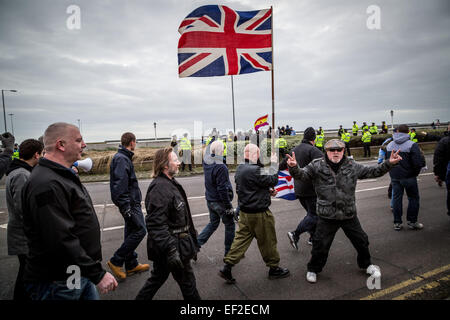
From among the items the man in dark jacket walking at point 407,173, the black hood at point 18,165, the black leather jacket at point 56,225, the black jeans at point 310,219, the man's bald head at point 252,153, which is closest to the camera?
the black leather jacket at point 56,225

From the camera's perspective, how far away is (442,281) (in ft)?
10.7

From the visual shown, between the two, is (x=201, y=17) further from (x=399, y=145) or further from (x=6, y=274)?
(x=6, y=274)

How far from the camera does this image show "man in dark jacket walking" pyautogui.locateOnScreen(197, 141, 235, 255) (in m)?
3.94

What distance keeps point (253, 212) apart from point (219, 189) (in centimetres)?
72

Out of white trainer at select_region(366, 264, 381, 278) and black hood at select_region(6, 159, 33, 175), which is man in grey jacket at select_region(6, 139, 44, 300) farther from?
white trainer at select_region(366, 264, 381, 278)

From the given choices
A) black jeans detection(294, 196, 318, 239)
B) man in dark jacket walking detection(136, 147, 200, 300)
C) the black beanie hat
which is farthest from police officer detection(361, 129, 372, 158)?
man in dark jacket walking detection(136, 147, 200, 300)

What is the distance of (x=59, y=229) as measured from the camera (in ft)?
5.57

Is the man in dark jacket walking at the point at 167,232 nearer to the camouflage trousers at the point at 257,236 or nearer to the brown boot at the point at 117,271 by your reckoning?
the camouflage trousers at the point at 257,236

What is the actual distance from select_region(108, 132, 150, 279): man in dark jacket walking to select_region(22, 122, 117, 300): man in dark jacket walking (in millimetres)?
1606

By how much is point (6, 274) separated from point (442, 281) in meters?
6.23

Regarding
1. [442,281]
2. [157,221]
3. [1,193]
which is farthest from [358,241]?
[1,193]

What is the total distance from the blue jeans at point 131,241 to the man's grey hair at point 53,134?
1.98 m

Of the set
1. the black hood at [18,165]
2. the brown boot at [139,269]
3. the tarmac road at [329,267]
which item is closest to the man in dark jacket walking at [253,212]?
the tarmac road at [329,267]

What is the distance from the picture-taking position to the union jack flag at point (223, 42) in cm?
482
